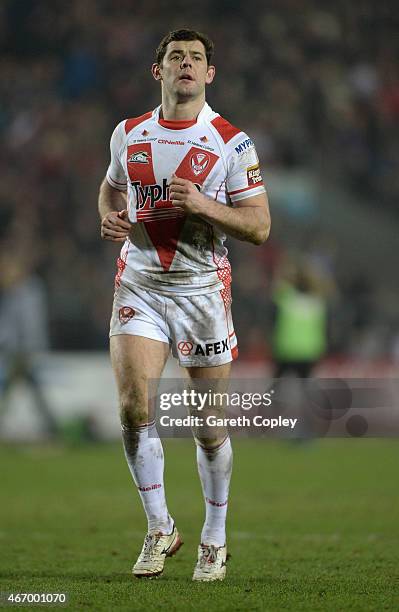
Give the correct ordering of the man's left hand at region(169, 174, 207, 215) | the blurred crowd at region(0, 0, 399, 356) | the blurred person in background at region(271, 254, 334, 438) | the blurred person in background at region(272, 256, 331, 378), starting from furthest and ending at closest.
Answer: the blurred crowd at region(0, 0, 399, 356) < the blurred person in background at region(272, 256, 331, 378) < the blurred person in background at region(271, 254, 334, 438) < the man's left hand at region(169, 174, 207, 215)

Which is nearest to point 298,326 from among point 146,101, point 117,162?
point 146,101

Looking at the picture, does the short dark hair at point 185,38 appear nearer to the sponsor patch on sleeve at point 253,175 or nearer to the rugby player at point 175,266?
the rugby player at point 175,266

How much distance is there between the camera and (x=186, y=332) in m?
5.73

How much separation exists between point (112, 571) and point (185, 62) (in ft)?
8.50

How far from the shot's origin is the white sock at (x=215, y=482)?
19.0 feet

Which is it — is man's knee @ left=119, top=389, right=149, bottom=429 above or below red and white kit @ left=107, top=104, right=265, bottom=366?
below

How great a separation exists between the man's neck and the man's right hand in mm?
547

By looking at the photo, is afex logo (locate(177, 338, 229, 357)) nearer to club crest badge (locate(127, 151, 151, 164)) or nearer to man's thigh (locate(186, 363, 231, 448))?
man's thigh (locate(186, 363, 231, 448))

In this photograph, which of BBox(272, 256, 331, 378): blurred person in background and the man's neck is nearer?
the man's neck

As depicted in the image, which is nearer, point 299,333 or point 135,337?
point 135,337

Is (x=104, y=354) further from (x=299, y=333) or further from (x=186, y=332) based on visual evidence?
(x=186, y=332)

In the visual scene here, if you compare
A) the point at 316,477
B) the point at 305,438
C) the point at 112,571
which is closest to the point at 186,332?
the point at 112,571

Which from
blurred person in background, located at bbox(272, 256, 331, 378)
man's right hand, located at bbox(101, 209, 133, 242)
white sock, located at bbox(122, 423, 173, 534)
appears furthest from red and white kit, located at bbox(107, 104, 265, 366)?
blurred person in background, located at bbox(272, 256, 331, 378)

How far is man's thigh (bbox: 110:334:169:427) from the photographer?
561 centimetres
